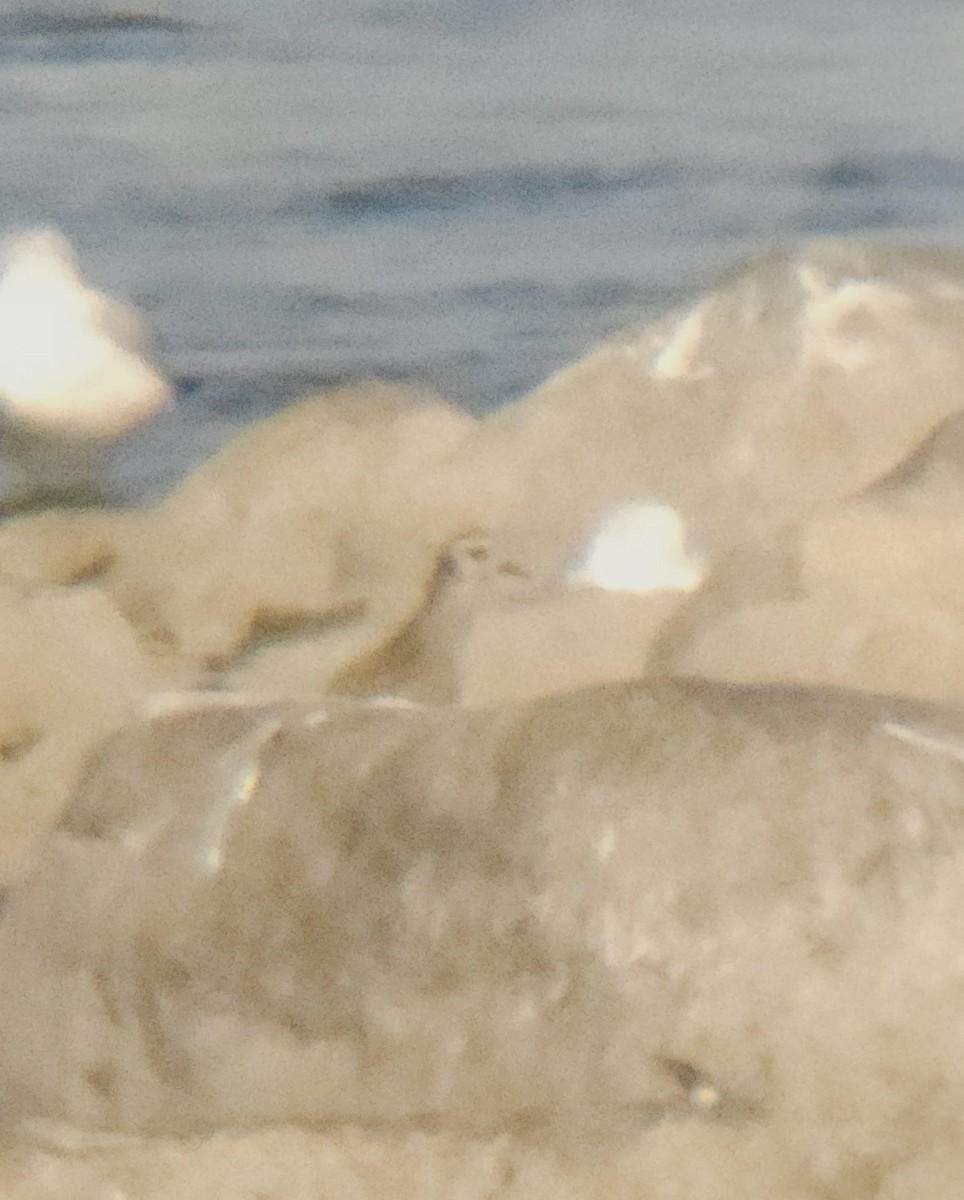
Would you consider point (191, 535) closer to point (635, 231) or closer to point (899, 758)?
point (899, 758)

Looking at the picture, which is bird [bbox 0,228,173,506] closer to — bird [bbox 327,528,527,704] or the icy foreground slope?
bird [bbox 327,528,527,704]

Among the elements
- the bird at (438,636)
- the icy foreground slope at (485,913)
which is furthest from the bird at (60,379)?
the icy foreground slope at (485,913)

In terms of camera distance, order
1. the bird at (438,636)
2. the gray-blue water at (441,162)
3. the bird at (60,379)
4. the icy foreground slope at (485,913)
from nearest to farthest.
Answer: the icy foreground slope at (485,913) < the bird at (438,636) < the bird at (60,379) < the gray-blue water at (441,162)

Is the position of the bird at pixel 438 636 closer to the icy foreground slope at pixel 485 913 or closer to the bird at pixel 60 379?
the icy foreground slope at pixel 485 913

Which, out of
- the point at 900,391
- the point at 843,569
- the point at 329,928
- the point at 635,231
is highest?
the point at 635,231

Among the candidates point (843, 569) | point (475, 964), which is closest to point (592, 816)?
point (475, 964)

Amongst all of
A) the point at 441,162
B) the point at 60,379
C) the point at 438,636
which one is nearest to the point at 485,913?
the point at 438,636

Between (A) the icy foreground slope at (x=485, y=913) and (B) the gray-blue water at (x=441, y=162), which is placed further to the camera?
(B) the gray-blue water at (x=441, y=162)
